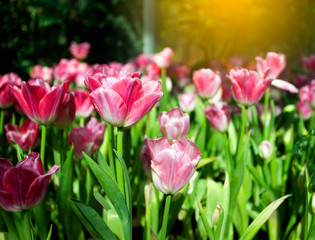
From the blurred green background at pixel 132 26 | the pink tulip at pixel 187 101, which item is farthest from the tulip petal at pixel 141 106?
the blurred green background at pixel 132 26

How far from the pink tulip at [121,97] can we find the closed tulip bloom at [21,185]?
0.13 metres

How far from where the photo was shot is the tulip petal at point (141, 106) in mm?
574

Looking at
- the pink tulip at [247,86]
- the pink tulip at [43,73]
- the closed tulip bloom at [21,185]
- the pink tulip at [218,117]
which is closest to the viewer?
the closed tulip bloom at [21,185]

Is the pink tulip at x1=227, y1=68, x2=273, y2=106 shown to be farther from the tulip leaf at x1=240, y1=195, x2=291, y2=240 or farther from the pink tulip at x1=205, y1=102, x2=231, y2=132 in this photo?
the tulip leaf at x1=240, y1=195, x2=291, y2=240

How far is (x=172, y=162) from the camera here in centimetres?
55

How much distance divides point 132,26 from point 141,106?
4003mm

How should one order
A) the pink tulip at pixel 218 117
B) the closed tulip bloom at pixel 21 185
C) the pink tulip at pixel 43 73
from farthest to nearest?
the pink tulip at pixel 43 73 → the pink tulip at pixel 218 117 → the closed tulip bloom at pixel 21 185

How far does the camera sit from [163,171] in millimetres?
553

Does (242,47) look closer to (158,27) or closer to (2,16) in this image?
(158,27)

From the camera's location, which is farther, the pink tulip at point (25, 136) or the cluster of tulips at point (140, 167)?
the pink tulip at point (25, 136)

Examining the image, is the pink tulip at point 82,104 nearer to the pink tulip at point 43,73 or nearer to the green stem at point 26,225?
the green stem at point 26,225

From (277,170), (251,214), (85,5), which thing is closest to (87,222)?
(251,214)

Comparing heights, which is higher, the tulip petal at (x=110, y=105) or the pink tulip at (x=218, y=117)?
the tulip petal at (x=110, y=105)

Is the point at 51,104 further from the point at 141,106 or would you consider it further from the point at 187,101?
the point at 187,101
